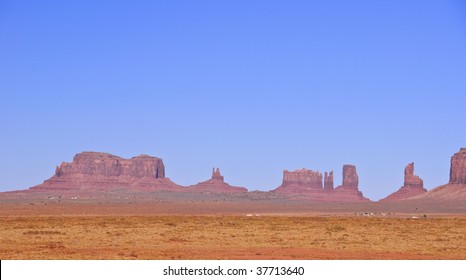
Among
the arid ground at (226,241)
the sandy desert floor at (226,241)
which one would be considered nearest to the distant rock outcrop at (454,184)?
the sandy desert floor at (226,241)

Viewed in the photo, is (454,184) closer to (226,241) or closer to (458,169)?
(458,169)

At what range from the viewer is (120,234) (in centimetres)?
4391

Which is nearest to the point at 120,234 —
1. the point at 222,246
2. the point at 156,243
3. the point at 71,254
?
the point at 156,243

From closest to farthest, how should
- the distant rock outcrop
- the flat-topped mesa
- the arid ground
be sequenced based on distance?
1. the arid ground
2. the distant rock outcrop
3. the flat-topped mesa

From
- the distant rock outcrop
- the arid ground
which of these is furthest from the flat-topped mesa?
the arid ground

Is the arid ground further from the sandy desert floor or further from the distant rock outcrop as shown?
the distant rock outcrop

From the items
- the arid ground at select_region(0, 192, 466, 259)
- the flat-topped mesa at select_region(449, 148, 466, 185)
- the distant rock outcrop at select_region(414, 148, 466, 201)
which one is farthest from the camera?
the flat-topped mesa at select_region(449, 148, 466, 185)

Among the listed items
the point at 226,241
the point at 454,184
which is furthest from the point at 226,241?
the point at 454,184

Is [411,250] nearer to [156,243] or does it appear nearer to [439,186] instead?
[156,243]

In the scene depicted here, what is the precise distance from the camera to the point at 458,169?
18512cm

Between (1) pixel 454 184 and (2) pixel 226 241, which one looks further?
(1) pixel 454 184

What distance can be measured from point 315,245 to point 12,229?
2059 centimetres

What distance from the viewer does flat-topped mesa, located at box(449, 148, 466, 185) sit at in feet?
602

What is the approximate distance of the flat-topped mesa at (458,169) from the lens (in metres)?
183
